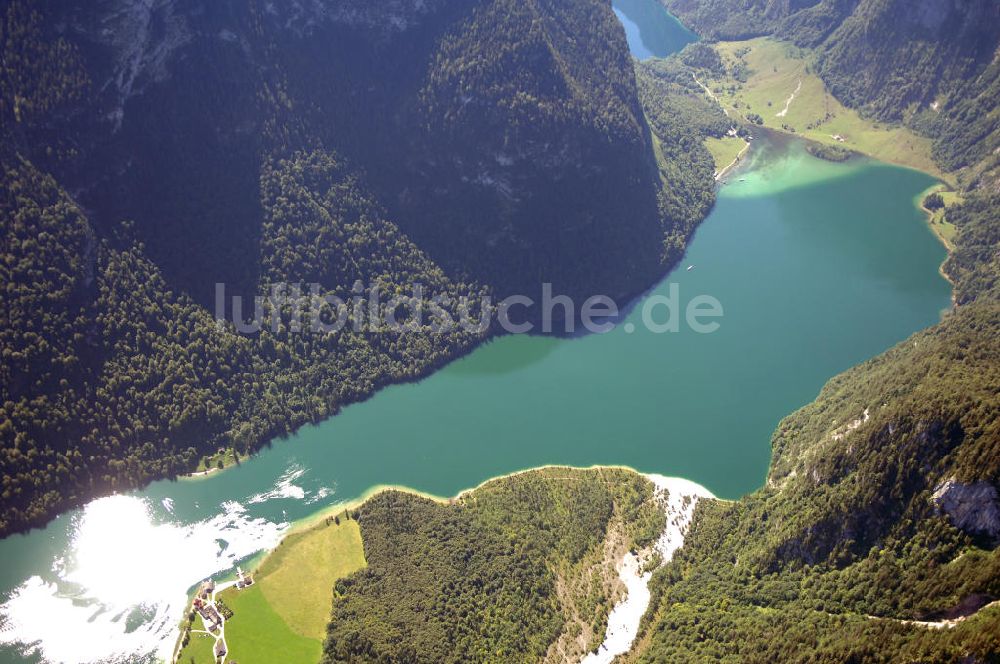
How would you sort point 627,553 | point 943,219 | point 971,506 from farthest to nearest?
point 943,219, point 627,553, point 971,506

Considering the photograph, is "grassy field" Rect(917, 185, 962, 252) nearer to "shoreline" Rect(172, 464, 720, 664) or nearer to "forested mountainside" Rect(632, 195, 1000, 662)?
"forested mountainside" Rect(632, 195, 1000, 662)

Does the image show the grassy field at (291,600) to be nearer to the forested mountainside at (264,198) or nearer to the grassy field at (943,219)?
the forested mountainside at (264,198)

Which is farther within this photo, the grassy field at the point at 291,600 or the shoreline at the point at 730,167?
the shoreline at the point at 730,167

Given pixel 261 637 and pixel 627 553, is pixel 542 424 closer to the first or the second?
pixel 627 553

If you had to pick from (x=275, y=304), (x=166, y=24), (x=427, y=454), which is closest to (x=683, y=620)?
(x=427, y=454)

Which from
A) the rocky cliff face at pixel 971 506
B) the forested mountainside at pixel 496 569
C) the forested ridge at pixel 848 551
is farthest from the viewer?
the forested mountainside at pixel 496 569

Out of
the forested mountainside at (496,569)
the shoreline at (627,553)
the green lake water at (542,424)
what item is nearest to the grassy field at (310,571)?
the shoreline at (627,553)

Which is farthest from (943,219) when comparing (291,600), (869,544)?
(291,600)
